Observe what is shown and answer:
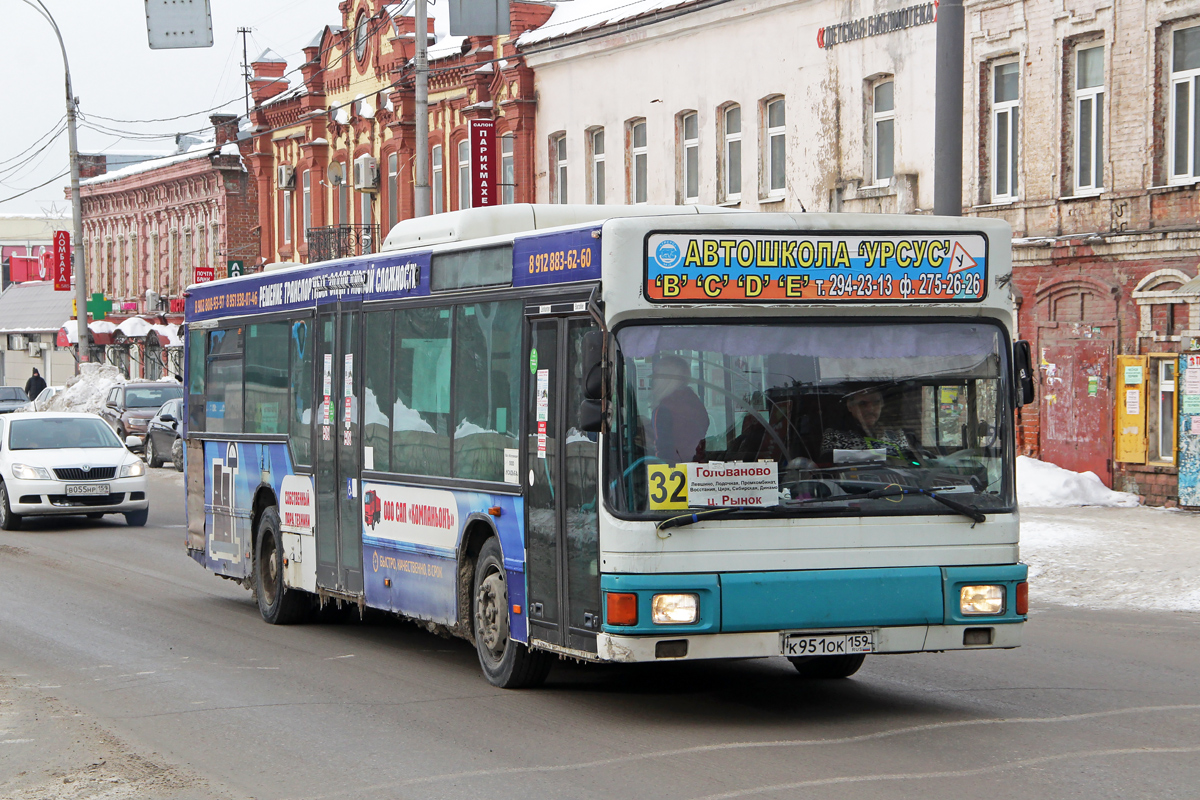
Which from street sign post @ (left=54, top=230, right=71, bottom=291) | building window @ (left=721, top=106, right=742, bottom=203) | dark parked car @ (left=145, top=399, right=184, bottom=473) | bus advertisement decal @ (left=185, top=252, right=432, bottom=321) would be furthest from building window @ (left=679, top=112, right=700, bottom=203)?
street sign post @ (left=54, top=230, right=71, bottom=291)

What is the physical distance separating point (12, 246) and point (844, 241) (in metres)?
97.8

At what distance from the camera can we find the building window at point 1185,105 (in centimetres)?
2208

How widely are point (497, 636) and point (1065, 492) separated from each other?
14236 mm

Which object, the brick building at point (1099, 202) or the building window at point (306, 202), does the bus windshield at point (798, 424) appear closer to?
the brick building at point (1099, 202)

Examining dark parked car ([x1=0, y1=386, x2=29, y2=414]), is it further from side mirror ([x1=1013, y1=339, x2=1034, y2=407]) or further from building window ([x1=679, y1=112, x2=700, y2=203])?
side mirror ([x1=1013, y1=339, x2=1034, y2=407])

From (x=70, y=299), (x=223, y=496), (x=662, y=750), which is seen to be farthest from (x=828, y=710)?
(x=70, y=299)

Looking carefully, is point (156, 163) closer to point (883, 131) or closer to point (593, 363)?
point (883, 131)

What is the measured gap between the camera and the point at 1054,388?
2414cm

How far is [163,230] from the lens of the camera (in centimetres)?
6262

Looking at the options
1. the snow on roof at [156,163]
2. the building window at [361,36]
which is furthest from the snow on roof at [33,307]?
the building window at [361,36]

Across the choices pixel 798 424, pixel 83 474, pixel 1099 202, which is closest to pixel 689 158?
pixel 1099 202

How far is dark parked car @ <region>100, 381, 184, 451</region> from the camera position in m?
39.1

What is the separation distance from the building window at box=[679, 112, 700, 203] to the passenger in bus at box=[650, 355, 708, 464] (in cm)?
2415

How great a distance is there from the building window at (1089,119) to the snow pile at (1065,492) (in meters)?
3.98
